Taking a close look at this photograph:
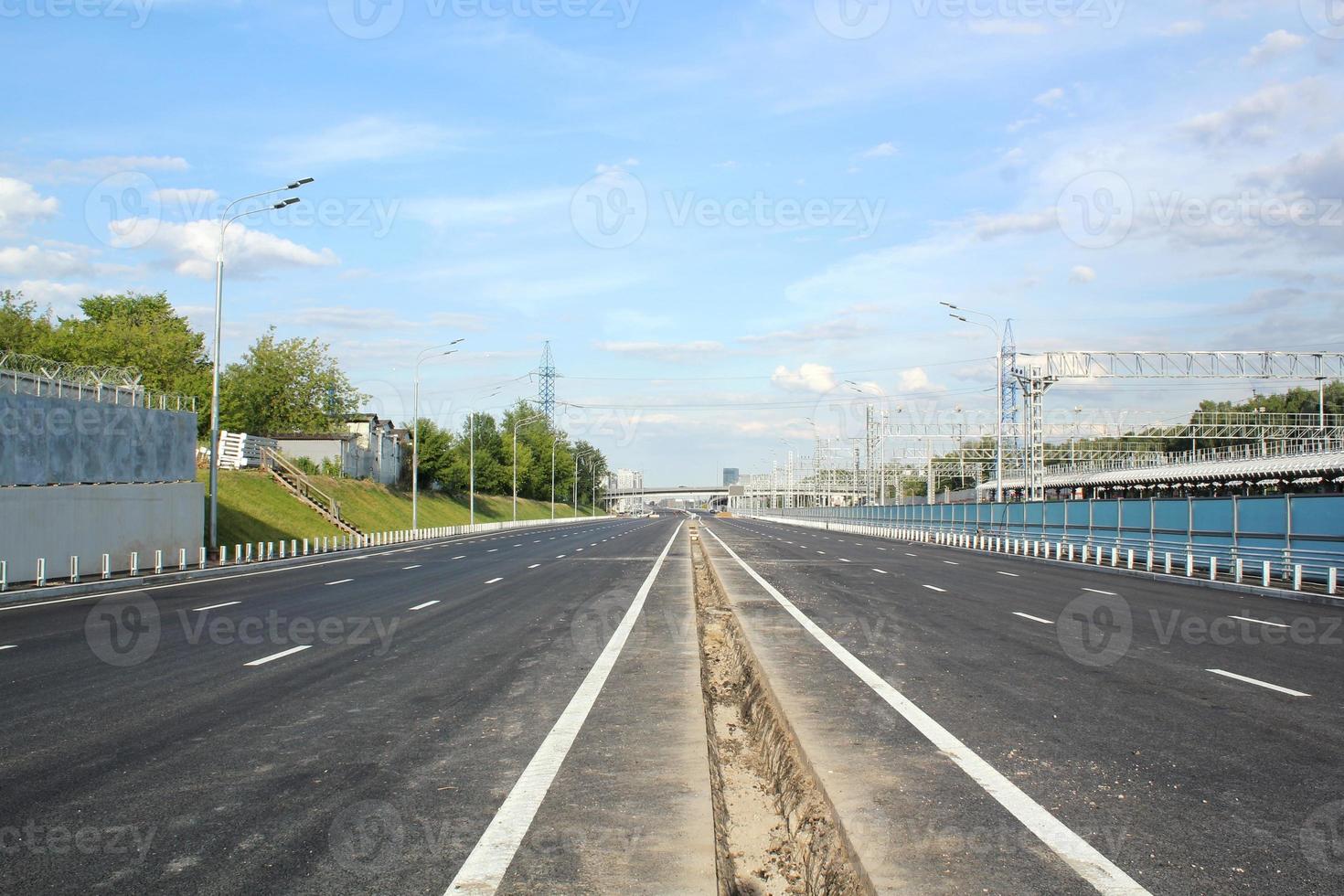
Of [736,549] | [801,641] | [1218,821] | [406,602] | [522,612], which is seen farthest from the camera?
[736,549]

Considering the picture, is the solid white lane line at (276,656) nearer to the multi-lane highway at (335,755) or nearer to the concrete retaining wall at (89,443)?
the multi-lane highway at (335,755)

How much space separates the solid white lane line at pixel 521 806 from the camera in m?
5.46

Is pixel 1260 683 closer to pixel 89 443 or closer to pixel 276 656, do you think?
pixel 276 656

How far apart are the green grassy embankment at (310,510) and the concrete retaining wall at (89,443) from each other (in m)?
13.1

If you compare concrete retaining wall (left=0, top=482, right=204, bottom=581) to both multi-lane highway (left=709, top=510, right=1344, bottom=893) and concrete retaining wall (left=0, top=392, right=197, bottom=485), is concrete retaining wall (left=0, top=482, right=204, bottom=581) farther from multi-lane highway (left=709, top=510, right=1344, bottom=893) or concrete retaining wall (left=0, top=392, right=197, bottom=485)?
multi-lane highway (left=709, top=510, right=1344, bottom=893)

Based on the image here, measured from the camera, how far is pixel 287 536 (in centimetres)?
5825

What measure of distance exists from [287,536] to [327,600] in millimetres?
37560

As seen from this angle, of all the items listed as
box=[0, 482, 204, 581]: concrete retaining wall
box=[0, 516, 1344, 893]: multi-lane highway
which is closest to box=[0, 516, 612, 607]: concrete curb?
box=[0, 482, 204, 581]: concrete retaining wall

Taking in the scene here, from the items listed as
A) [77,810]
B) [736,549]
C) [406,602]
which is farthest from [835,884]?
[736,549]

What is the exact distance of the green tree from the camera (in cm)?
10356

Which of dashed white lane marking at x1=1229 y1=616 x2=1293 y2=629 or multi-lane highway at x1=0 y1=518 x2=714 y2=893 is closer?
multi-lane highway at x1=0 y1=518 x2=714 y2=893

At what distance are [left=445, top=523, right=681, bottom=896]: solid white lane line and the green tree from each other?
3912 inches

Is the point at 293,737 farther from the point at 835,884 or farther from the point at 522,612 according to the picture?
the point at 522,612

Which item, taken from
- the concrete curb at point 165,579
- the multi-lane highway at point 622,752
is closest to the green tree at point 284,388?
the concrete curb at point 165,579
